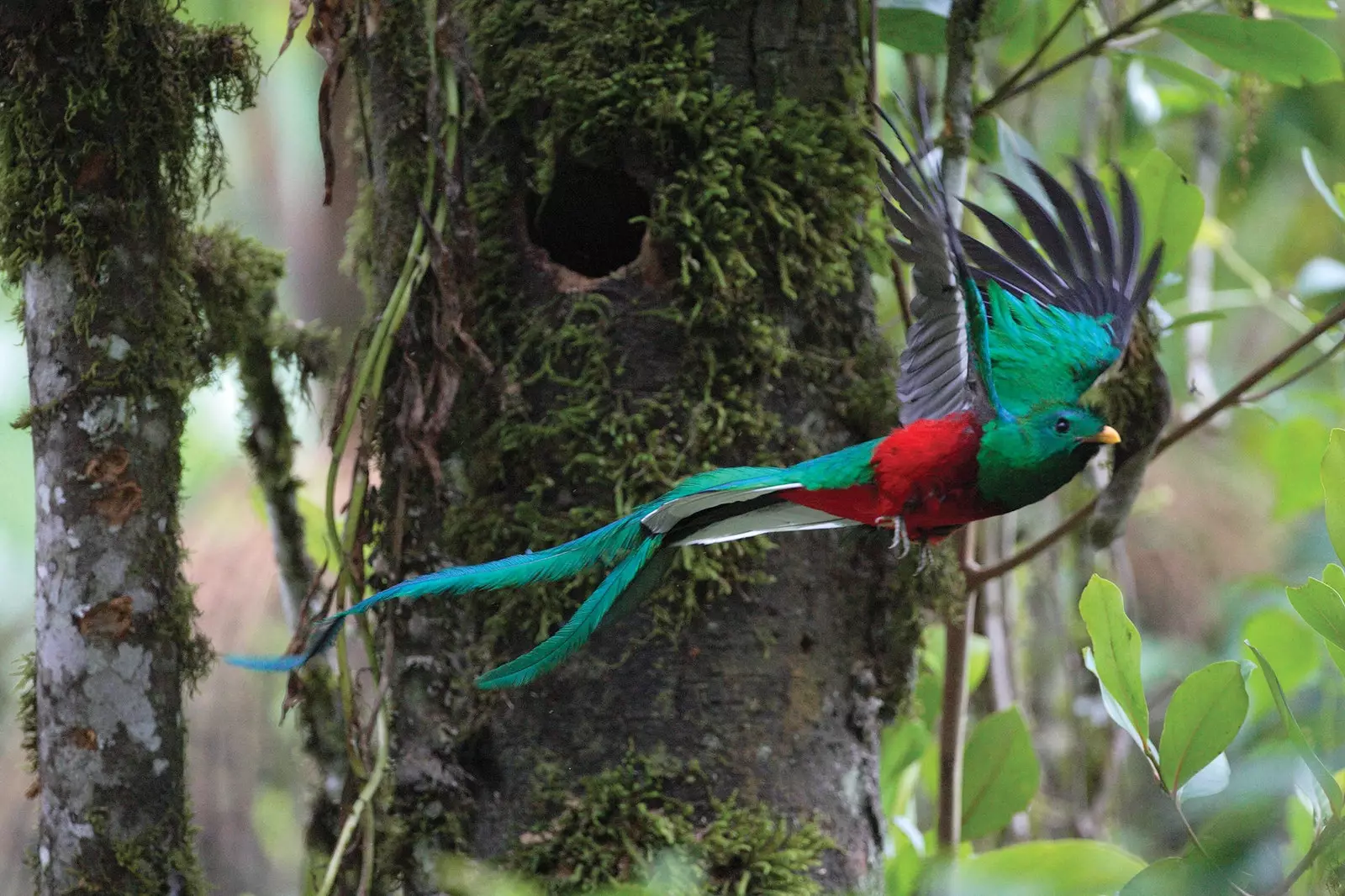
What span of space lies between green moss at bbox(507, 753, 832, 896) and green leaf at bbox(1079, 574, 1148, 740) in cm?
55

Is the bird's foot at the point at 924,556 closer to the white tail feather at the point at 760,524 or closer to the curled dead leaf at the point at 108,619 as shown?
the white tail feather at the point at 760,524

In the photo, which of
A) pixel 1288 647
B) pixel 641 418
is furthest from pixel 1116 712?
pixel 1288 647

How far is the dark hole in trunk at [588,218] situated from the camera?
1964 mm

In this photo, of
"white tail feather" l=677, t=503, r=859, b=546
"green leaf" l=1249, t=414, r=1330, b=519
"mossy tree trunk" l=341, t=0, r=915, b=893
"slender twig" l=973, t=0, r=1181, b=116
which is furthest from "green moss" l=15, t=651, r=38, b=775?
"green leaf" l=1249, t=414, r=1330, b=519

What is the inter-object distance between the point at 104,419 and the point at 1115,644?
139cm

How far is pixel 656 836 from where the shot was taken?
1666 millimetres

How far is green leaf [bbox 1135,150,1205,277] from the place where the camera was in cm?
206

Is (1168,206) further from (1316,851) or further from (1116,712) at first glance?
(1316,851)

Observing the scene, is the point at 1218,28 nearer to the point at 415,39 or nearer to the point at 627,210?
the point at 627,210

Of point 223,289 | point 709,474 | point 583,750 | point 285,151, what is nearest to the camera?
point 709,474

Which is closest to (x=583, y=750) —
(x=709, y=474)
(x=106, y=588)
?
(x=709, y=474)

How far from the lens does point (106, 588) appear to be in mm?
1616

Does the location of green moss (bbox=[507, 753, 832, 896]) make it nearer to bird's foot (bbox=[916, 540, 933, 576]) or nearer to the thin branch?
the thin branch

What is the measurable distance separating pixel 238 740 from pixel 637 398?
2.94 m
